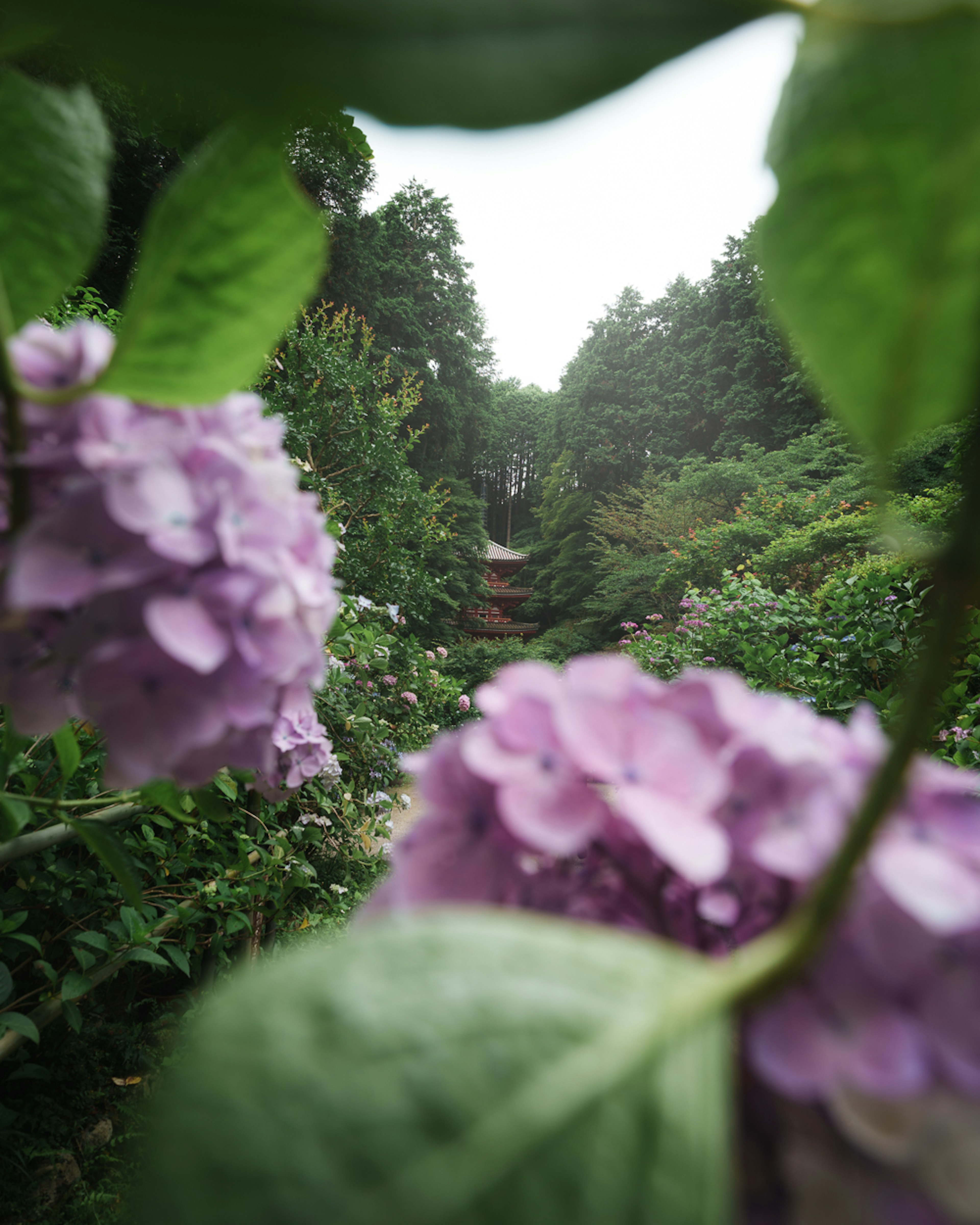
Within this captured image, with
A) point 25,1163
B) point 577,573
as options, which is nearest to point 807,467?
point 577,573

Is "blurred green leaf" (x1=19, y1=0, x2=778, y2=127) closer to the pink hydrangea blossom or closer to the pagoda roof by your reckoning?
the pink hydrangea blossom

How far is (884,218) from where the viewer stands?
13cm

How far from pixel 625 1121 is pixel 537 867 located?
0.25 feet

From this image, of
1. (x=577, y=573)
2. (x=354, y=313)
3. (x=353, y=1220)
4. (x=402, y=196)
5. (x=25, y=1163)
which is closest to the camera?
(x=353, y=1220)

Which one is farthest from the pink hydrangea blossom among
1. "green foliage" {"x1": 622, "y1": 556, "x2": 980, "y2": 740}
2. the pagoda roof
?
the pagoda roof

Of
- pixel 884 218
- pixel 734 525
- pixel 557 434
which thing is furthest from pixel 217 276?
pixel 557 434

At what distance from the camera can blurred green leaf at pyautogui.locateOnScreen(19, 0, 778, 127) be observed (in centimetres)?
10

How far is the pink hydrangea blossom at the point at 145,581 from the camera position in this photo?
183mm

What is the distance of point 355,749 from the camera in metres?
2.04

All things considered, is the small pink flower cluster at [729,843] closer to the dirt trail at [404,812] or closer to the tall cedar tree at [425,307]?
the dirt trail at [404,812]

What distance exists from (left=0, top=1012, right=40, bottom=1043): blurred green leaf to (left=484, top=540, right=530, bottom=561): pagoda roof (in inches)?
442

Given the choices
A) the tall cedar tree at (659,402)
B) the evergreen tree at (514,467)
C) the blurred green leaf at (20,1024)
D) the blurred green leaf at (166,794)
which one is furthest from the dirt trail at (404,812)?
the evergreen tree at (514,467)

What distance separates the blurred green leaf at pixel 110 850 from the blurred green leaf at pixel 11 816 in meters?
0.03

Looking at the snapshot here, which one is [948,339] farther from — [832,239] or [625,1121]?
[625,1121]
